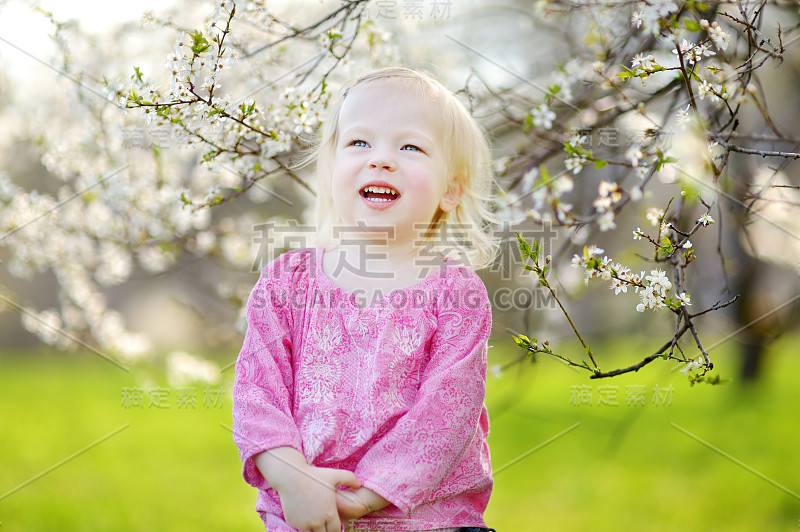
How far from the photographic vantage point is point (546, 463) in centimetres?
426

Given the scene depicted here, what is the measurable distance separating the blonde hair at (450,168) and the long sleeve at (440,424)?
253mm

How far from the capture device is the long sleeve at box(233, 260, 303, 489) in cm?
133

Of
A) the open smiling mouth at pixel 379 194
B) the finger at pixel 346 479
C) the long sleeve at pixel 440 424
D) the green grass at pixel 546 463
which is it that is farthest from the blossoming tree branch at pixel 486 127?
the green grass at pixel 546 463

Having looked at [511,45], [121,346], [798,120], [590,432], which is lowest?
[590,432]

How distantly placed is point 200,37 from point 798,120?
4.71m

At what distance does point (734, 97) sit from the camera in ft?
6.34

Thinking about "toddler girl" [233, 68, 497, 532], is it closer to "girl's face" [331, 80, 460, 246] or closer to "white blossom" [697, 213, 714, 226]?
"girl's face" [331, 80, 460, 246]

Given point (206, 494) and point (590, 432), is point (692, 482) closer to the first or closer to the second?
point (590, 432)

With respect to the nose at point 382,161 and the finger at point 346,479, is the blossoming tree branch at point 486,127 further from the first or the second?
the finger at point 346,479

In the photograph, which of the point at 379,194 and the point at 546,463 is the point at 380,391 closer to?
the point at 379,194

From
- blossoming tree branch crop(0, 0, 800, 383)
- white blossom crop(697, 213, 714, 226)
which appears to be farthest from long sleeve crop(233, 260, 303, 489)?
white blossom crop(697, 213, 714, 226)

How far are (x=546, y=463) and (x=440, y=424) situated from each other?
10.4 feet

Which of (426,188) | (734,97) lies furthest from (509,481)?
(426,188)

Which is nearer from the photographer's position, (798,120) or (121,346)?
(121,346)
